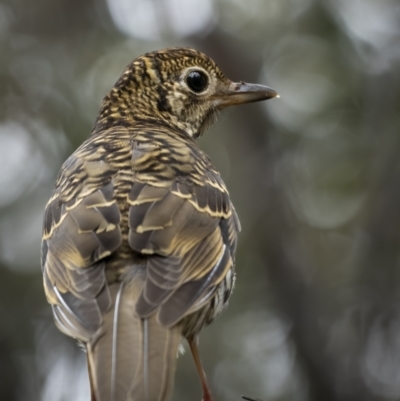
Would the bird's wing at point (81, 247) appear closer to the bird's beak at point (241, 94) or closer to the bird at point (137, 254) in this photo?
the bird at point (137, 254)

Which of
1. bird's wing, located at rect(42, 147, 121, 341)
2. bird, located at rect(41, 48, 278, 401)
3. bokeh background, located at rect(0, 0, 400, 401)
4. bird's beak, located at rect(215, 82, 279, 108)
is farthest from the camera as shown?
bokeh background, located at rect(0, 0, 400, 401)

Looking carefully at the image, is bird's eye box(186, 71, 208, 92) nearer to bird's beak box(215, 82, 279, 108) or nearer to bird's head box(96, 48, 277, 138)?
→ bird's head box(96, 48, 277, 138)

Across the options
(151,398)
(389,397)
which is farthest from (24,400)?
(151,398)

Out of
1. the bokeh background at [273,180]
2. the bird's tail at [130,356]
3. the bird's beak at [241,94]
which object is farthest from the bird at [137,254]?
the bokeh background at [273,180]

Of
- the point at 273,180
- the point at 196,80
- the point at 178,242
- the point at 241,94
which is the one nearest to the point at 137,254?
the point at 178,242

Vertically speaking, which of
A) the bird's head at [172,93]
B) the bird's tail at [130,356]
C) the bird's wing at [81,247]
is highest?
the bird's head at [172,93]

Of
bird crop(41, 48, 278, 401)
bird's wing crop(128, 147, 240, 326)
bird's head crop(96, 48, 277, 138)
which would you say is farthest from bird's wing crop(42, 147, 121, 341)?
bird's head crop(96, 48, 277, 138)
